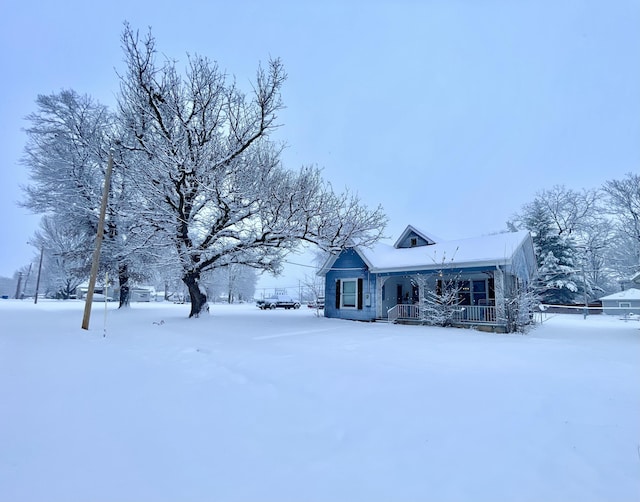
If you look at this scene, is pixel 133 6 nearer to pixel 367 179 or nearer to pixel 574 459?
pixel 574 459

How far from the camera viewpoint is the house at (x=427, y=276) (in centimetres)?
1212

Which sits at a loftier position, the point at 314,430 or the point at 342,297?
the point at 342,297

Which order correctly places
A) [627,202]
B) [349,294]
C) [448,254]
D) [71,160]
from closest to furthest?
[448,254]
[349,294]
[71,160]
[627,202]

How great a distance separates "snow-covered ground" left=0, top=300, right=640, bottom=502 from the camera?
6.86 ft

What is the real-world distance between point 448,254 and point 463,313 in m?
2.55

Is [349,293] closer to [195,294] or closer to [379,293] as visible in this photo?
[379,293]

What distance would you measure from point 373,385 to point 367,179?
309 feet

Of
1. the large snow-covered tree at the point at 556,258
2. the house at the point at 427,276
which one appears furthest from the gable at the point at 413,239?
the large snow-covered tree at the point at 556,258

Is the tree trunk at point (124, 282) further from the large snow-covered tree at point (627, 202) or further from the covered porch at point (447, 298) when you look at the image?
the large snow-covered tree at point (627, 202)

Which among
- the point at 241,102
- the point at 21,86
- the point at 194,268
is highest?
the point at 21,86

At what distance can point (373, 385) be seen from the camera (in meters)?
4.21

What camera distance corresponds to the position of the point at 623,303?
78.7ft

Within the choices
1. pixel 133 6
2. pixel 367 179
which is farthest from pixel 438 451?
pixel 367 179

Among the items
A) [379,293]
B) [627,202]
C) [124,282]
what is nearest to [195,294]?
[379,293]
